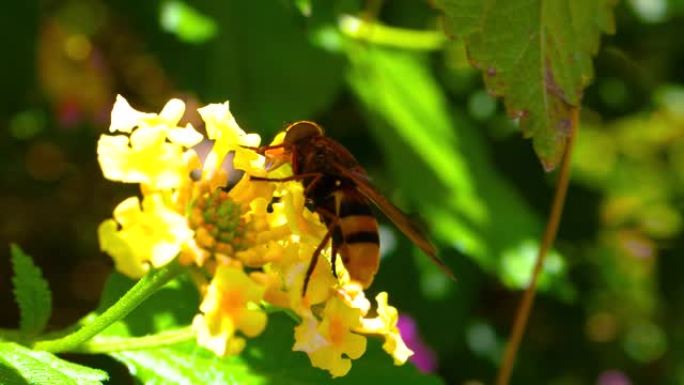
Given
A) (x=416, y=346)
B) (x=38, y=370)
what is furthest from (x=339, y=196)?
(x=416, y=346)

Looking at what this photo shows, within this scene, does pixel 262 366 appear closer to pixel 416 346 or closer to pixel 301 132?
pixel 301 132

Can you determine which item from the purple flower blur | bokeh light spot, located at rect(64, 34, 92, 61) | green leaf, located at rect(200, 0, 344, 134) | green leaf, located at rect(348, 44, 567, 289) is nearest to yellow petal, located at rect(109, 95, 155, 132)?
green leaf, located at rect(200, 0, 344, 134)

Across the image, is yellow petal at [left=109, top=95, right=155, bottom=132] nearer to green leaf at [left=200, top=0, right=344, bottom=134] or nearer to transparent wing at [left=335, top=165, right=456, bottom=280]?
transparent wing at [left=335, top=165, right=456, bottom=280]

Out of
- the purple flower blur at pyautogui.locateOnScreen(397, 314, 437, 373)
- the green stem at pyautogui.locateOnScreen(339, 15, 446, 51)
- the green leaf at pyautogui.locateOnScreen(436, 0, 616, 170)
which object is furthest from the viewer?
the purple flower blur at pyautogui.locateOnScreen(397, 314, 437, 373)

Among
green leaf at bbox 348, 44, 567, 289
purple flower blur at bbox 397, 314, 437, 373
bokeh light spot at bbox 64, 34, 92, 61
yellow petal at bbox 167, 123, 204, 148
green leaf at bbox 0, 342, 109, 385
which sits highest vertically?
yellow petal at bbox 167, 123, 204, 148

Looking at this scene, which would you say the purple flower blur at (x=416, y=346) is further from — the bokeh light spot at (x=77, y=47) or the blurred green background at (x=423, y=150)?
the bokeh light spot at (x=77, y=47)

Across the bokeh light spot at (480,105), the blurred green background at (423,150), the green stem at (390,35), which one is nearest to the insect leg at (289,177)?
the blurred green background at (423,150)

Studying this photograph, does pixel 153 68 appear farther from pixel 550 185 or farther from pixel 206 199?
pixel 206 199
